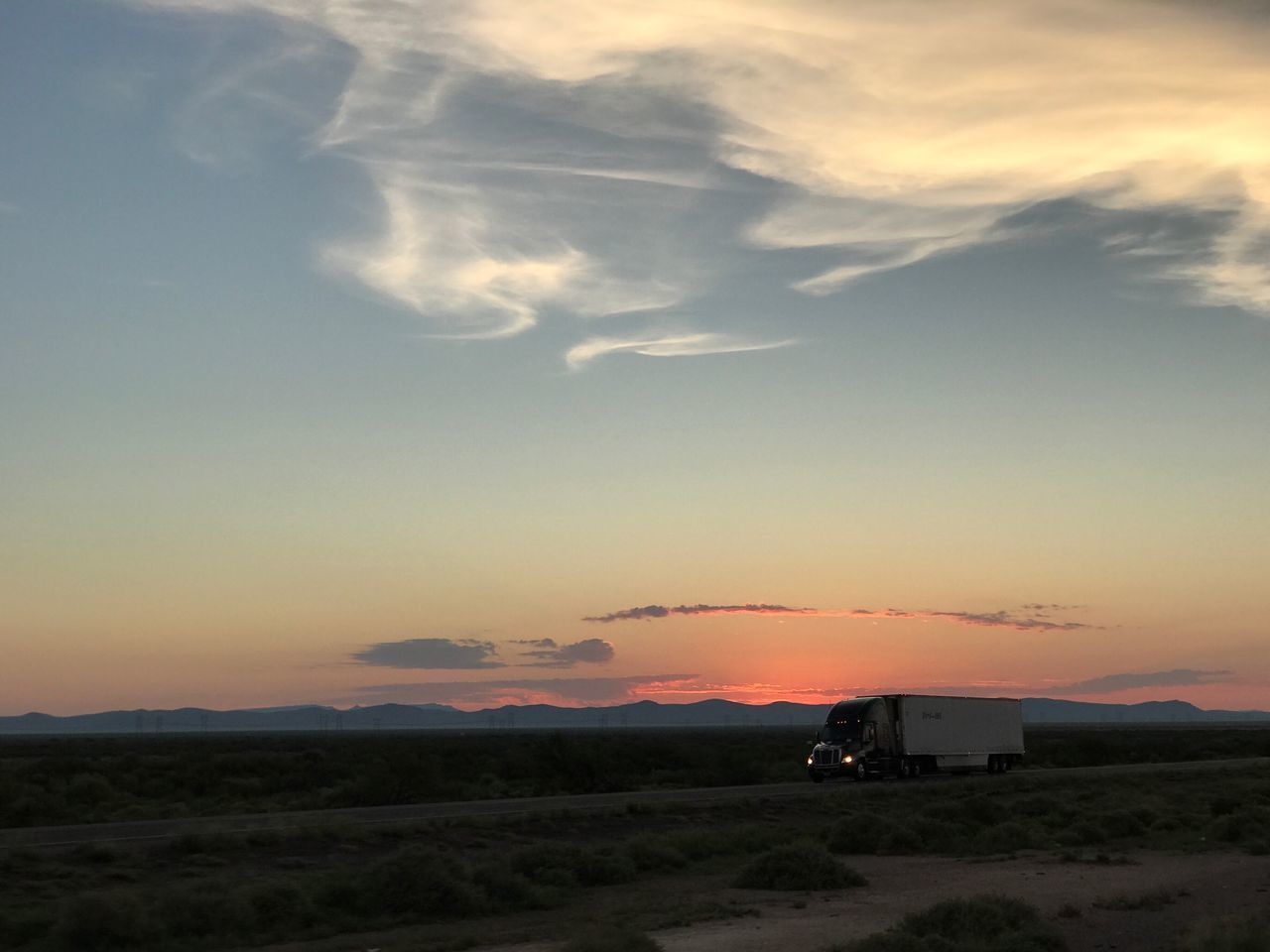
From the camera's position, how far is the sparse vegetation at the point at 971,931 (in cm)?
1803

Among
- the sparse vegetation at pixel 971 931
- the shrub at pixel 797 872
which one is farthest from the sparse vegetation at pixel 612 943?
the shrub at pixel 797 872

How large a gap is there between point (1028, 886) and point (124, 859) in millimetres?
18935

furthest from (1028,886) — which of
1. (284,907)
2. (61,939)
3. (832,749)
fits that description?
(832,749)

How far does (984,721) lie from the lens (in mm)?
67188

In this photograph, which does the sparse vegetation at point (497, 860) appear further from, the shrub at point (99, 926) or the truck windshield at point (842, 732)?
the truck windshield at point (842, 732)

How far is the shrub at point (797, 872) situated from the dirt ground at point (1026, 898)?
1.81 feet

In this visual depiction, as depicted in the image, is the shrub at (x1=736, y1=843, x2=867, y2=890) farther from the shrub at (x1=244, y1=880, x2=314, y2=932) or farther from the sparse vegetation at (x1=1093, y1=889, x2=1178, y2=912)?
the shrub at (x1=244, y1=880, x2=314, y2=932)

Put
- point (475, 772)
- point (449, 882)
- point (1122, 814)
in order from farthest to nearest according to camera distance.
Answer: point (475, 772)
point (1122, 814)
point (449, 882)

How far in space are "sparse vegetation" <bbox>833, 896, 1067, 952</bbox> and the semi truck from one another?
3836 cm

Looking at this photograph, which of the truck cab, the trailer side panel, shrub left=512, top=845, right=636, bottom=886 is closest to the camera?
shrub left=512, top=845, right=636, bottom=886

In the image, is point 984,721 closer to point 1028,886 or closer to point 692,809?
point 692,809

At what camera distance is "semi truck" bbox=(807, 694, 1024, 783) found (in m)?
59.5

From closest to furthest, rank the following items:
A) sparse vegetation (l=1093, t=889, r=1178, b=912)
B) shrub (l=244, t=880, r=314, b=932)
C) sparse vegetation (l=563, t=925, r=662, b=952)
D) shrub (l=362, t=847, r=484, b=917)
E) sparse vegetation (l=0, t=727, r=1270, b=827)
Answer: sparse vegetation (l=563, t=925, r=662, b=952), shrub (l=244, t=880, r=314, b=932), sparse vegetation (l=1093, t=889, r=1178, b=912), shrub (l=362, t=847, r=484, b=917), sparse vegetation (l=0, t=727, r=1270, b=827)

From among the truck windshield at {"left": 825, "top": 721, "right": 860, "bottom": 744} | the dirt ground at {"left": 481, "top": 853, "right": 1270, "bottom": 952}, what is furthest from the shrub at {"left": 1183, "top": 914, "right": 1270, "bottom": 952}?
the truck windshield at {"left": 825, "top": 721, "right": 860, "bottom": 744}
